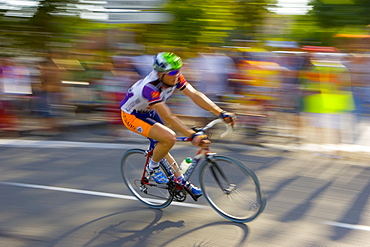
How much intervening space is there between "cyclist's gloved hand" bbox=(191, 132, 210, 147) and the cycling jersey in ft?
1.65

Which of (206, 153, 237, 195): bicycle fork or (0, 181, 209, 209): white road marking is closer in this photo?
(206, 153, 237, 195): bicycle fork

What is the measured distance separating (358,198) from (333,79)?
3148 mm

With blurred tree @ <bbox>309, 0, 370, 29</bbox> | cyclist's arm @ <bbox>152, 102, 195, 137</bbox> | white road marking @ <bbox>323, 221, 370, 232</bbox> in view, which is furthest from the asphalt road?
blurred tree @ <bbox>309, 0, 370, 29</bbox>

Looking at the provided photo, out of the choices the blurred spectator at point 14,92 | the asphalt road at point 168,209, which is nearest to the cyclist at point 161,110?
the asphalt road at point 168,209

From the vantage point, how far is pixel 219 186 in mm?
4559

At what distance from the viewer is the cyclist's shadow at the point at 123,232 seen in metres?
4.20

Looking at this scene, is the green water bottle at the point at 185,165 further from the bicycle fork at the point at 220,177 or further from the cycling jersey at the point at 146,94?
the cycling jersey at the point at 146,94

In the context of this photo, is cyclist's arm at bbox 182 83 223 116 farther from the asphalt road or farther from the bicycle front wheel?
the asphalt road

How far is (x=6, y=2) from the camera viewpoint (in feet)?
35.2

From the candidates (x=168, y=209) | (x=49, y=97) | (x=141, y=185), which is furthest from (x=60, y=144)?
(x=168, y=209)

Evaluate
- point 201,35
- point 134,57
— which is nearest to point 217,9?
point 201,35

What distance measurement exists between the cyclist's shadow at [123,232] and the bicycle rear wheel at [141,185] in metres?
0.22

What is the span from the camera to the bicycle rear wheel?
4.98m

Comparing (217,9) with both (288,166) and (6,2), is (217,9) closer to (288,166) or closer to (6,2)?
(6,2)
